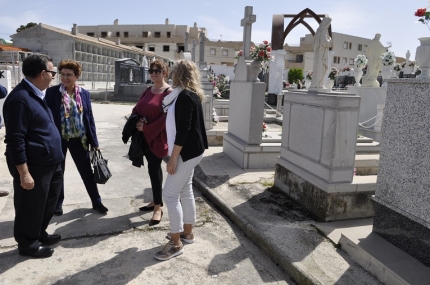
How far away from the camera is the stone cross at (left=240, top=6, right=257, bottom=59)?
19.7 ft

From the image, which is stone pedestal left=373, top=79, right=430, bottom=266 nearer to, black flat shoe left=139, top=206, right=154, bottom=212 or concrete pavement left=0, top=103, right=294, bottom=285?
concrete pavement left=0, top=103, right=294, bottom=285

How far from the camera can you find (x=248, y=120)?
577 cm

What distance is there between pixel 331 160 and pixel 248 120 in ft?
7.17

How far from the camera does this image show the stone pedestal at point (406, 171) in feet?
8.54

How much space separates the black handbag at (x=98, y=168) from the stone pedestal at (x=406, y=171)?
277 centimetres

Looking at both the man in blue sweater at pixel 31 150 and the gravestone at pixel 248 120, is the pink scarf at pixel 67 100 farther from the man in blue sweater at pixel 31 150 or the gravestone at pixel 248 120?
the gravestone at pixel 248 120

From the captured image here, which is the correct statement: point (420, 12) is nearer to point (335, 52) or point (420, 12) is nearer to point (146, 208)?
point (146, 208)

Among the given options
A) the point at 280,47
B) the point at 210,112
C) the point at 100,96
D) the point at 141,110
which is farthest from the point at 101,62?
the point at 141,110

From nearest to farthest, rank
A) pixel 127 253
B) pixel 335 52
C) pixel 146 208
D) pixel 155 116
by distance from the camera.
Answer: pixel 127 253
pixel 155 116
pixel 146 208
pixel 335 52

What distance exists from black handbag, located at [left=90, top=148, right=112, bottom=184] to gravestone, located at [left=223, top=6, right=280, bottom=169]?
2488 millimetres

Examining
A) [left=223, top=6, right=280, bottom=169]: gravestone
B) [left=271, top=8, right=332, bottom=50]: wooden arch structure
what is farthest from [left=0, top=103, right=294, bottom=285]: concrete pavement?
[left=271, top=8, right=332, bottom=50]: wooden arch structure

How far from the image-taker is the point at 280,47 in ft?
66.6

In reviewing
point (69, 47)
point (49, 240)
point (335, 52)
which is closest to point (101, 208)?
point (49, 240)

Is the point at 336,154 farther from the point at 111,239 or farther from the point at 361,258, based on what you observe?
the point at 111,239
